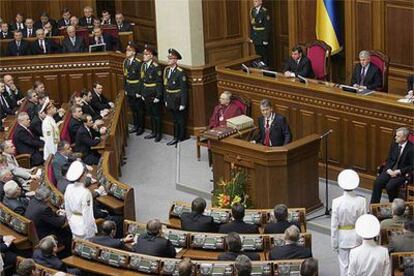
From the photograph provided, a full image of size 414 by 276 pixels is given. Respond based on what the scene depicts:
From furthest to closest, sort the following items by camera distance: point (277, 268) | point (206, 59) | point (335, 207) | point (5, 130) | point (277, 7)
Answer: point (277, 7)
point (206, 59)
point (5, 130)
point (335, 207)
point (277, 268)

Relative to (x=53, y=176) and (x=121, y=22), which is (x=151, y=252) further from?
(x=121, y=22)

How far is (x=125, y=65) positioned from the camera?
17.6 meters

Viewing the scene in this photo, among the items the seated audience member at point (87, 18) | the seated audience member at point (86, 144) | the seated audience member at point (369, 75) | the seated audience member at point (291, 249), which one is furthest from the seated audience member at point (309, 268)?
the seated audience member at point (87, 18)

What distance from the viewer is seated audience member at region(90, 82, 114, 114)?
Result: 17125 millimetres

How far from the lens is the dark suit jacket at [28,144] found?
1563cm

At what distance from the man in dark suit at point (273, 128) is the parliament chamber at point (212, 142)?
2 cm

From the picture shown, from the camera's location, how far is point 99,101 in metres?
17.2

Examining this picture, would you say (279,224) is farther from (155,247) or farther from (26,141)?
(26,141)

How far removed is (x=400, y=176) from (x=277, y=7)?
7248 mm

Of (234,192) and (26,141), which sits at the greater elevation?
(26,141)

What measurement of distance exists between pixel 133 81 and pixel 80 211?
19.7 ft

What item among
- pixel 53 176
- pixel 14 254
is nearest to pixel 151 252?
pixel 14 254

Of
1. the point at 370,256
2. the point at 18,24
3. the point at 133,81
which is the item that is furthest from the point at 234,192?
the point at 18,24

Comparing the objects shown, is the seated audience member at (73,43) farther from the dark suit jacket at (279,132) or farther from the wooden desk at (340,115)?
the dark suit jacket at (279,132)
